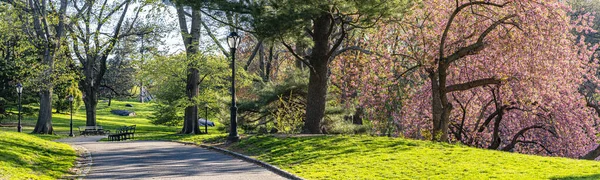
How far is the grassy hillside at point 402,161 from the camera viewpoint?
9.84m

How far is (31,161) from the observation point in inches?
539

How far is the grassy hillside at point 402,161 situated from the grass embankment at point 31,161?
4750mm

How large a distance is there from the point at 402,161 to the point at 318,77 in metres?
8.15

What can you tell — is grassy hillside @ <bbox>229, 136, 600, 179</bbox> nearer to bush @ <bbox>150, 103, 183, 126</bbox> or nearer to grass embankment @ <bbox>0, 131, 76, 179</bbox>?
grass embankment @ <bbox>0, 131, 76, 179</bbox>

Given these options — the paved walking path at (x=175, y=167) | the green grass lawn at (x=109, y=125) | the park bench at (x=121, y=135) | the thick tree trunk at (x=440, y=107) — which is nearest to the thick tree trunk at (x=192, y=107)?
the green grass lawn at (x=109, y=125)

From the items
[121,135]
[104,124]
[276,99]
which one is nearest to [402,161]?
[276,99]

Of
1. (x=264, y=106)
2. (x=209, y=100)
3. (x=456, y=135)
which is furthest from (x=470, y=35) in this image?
(x=209, y=100)

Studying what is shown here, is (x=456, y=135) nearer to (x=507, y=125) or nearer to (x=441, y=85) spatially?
(x=507, y=125)

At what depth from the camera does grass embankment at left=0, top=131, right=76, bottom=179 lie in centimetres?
1151

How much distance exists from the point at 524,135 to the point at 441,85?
6.37 m

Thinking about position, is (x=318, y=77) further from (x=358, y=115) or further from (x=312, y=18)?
(x=358, y=115)

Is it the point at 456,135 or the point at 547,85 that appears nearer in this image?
the point at 547,85

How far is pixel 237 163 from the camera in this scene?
14.1 metres

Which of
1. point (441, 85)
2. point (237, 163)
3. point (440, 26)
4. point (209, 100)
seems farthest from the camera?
point (209, 100)
